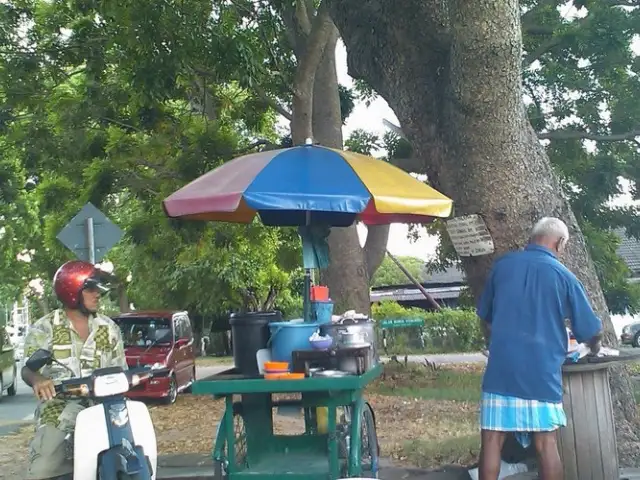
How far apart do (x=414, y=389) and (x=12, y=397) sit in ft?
33.8

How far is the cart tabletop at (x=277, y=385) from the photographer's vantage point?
4859 millimetres

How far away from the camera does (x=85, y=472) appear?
4230mm

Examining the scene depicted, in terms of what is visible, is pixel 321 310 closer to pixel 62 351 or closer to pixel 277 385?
pixel 277 385

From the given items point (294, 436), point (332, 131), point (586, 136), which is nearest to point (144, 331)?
point (332, 131)

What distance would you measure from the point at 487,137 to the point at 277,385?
2.70 meters

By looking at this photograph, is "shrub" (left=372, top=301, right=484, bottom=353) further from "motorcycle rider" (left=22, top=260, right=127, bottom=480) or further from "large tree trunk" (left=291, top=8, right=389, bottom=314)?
"motorcycle rider" (left=22, top=260, right=127, bottom=480)

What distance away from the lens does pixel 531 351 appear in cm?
489

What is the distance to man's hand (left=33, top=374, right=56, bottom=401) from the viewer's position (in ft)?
13.9

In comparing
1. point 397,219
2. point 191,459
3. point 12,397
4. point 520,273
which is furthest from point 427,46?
point 12,397

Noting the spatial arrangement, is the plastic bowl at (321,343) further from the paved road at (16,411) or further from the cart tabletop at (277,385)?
the paved road at (16,411)

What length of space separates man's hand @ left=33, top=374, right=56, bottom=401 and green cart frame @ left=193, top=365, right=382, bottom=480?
1.05 meters

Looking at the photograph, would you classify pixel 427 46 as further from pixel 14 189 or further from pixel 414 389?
pixel 14 189

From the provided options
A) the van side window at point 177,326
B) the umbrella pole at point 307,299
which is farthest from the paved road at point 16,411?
the umbrella pole at point 307,299

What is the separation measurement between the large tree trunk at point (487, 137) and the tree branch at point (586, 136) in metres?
7.78
